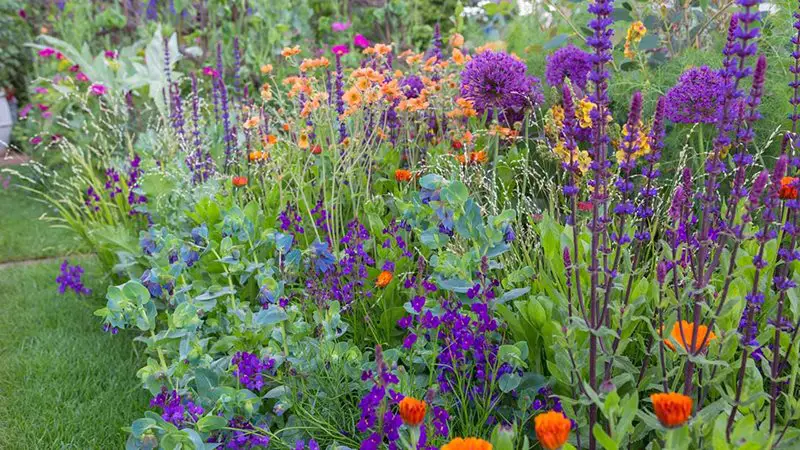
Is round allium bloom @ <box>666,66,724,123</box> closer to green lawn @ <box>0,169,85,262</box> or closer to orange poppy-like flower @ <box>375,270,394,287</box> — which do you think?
orange poppy-like flower @ <box>375,270,394,287</box>

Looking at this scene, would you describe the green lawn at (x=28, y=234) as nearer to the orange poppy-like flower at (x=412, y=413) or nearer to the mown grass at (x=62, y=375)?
the mown grass at (x=62, y=375)

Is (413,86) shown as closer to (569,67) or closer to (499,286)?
(569,67)

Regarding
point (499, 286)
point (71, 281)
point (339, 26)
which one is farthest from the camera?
point (339, 26)

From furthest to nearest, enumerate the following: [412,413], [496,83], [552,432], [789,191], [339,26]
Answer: [339,26] < [496,83] < [789,191] < [412,413] < [552,432]

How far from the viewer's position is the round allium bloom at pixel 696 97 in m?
2.40

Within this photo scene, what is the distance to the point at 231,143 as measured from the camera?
3.81 metres

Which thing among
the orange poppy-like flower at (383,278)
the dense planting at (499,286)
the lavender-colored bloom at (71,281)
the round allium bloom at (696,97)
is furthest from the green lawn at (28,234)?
the round allium bloom at (696,97)

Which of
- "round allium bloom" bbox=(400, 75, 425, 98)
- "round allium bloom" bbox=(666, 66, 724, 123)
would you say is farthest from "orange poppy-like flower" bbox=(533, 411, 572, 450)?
"round allium bloom" bbox=(400, 75, 425, 98)

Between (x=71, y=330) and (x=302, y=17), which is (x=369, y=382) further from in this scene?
(x=302, y=17)

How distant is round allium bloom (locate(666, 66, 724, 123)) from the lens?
7.86ft

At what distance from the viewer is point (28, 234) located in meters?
4.84

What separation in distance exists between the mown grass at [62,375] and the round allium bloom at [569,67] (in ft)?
6.60

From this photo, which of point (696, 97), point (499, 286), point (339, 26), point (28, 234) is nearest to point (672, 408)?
point (499, 286)

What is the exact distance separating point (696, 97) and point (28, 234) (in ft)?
13.9
